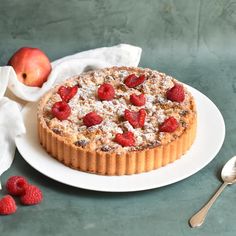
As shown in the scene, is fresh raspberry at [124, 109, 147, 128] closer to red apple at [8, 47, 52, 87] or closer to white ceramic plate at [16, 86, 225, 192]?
white ceramic plate at [16, 86, 225, 192]

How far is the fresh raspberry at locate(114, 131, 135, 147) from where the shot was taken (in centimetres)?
343

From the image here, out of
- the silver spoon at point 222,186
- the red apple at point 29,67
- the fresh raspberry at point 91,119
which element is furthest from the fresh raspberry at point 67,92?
the silver spoon at point 222,186

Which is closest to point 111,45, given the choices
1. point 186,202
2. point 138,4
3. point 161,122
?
point 138,4

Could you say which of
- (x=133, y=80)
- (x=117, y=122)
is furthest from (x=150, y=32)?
(x=117, y=122)

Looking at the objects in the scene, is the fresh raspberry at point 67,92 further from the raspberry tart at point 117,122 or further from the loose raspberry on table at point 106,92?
the loose raspberry on table at point 106,92

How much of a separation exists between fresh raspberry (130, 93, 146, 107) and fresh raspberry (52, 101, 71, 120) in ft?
0.94

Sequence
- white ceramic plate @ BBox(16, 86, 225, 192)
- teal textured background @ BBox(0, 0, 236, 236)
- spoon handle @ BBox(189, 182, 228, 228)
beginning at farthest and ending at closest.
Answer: teal textured background @ BBox(0, 0, 236, 236), white ceramic plate @ BBox(16, 86, 225, 192), spoon handle @ BBox(189, 182, 228, 228)

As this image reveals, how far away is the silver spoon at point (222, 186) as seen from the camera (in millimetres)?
3266

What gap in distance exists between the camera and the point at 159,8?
4590 mm

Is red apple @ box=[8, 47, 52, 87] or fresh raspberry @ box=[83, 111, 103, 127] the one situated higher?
fresh raspberry @ box=[83, 111, 103, 127]

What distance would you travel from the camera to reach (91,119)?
352 centimetres

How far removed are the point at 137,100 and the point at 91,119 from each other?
0.89ft

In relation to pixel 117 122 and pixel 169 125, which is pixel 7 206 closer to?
pixel 117 122

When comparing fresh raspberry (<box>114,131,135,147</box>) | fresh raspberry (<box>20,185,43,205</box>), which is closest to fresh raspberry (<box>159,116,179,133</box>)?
fresh raspberry (<box>114,131,135,147</box>)
